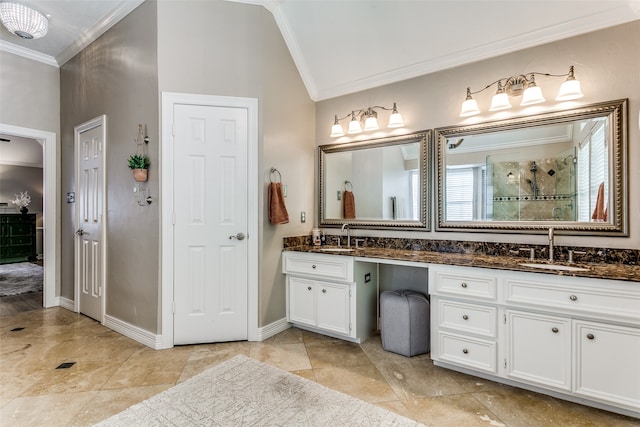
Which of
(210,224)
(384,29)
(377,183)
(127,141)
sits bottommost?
(210,224)

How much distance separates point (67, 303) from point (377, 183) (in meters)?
3.98

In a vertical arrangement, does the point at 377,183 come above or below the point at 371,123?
below

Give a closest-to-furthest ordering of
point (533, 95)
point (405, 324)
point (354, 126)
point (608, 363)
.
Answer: point (608, 363) → point (533, 95) → point (405, 324) → point (354, 126)

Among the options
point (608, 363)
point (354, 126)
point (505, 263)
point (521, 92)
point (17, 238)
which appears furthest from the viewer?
point (17, 238)

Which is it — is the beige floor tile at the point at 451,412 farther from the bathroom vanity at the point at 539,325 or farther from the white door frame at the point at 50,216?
the white door frame at the point at 50,216

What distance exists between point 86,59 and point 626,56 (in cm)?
491

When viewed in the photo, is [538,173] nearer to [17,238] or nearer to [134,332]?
[134,332]

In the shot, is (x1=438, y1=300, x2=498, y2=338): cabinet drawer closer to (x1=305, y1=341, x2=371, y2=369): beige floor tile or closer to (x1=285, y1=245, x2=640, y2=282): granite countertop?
(x1=285, y1=245, x2=640, y2=282): granite countertop

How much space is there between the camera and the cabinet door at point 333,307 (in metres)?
2.68

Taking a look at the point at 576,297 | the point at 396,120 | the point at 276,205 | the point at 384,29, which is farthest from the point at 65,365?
the point at 384,29

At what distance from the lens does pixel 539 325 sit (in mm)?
1875

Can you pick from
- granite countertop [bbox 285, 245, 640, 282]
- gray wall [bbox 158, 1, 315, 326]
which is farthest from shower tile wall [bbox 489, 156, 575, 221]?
gray wall [bbox 158, 1, 315, 326]

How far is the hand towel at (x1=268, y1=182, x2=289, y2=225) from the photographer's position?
281 centimetres

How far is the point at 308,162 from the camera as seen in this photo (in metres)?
3.40
